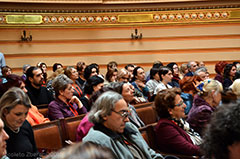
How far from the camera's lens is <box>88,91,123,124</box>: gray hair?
2.70m

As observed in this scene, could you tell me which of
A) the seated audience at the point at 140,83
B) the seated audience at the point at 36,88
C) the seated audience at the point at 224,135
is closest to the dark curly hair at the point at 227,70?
the seated audience at the point at 140,83

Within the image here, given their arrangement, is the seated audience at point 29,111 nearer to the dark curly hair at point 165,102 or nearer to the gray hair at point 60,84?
the gray hair at point 60,84

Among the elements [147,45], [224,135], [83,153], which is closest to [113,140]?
[224,135]

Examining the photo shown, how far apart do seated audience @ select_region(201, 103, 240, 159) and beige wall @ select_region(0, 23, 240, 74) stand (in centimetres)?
817

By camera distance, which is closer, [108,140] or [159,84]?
[108,140]

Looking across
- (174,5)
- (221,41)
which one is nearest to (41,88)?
(174,5)

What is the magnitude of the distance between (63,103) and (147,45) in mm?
5829

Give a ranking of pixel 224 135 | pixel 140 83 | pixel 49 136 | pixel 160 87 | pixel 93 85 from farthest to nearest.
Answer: pixel 140 83 → pixel 160 87 → pixel 93 85 → pixel 49 136 → pixel 224 135

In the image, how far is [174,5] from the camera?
973 cm

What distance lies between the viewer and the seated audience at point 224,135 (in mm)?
1481

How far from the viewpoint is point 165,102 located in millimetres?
3434

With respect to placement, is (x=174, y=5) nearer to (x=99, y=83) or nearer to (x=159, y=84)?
(x=159, y=84)

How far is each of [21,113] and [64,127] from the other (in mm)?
700

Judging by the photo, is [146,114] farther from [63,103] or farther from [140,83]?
[140,83]
